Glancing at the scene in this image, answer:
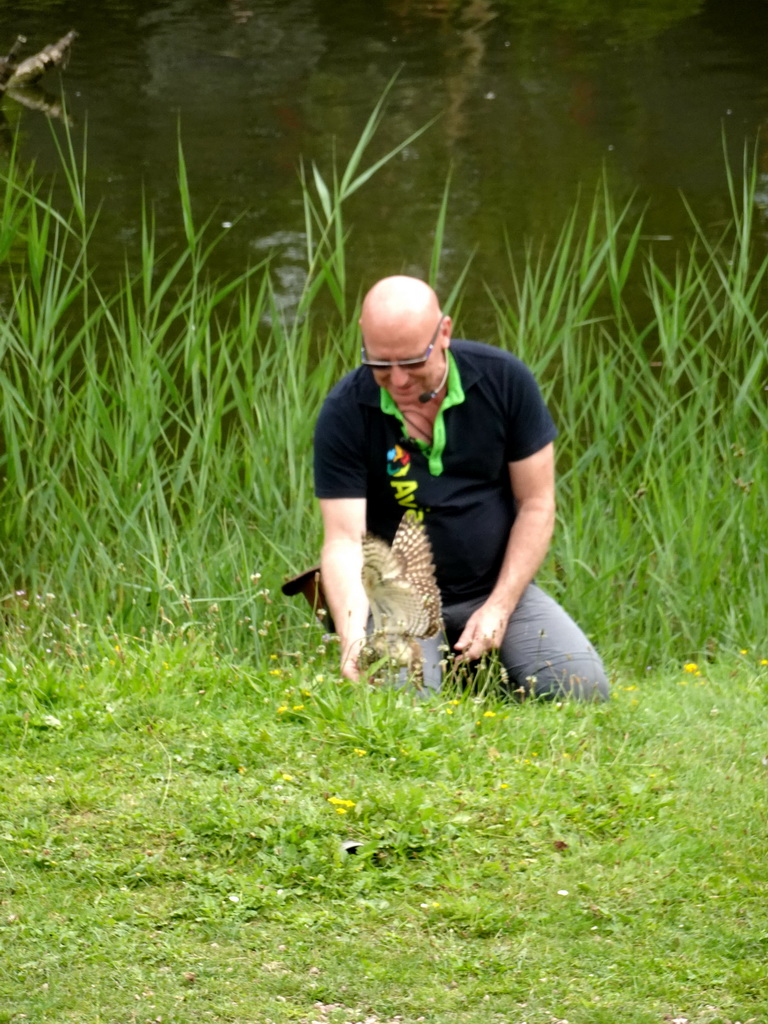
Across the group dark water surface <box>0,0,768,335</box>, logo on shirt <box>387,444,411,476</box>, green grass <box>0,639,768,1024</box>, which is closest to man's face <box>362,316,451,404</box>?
logo on shirt <box>387,444,411,476</box>

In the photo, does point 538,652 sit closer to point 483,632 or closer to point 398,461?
point 483,632

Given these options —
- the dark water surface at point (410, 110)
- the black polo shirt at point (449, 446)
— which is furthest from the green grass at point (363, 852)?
the dark water surface at point (410, 110)

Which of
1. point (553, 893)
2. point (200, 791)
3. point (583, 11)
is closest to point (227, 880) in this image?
point (200, 791)

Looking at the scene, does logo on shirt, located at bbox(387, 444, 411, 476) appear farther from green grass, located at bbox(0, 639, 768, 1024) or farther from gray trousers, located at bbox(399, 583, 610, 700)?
green grass, located at bbox(0, 639, 768, 1024)

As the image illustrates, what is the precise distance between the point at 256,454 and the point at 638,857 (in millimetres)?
2119

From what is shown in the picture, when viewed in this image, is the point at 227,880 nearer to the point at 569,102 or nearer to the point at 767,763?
the point at 767,763

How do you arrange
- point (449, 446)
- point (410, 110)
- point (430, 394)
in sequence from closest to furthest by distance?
1. point (430, 394)
2. point (449, 446)
3. point (410, 110)

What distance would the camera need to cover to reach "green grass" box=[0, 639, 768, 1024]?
238cm

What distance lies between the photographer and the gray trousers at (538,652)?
3534 mm

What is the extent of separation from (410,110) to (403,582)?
37.3 ft

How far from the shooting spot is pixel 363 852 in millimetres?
2713

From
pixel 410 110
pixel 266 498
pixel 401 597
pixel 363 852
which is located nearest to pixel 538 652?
pixel 401 597

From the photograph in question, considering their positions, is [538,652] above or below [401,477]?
below

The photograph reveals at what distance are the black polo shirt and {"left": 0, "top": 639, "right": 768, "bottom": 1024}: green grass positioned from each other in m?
0.50
